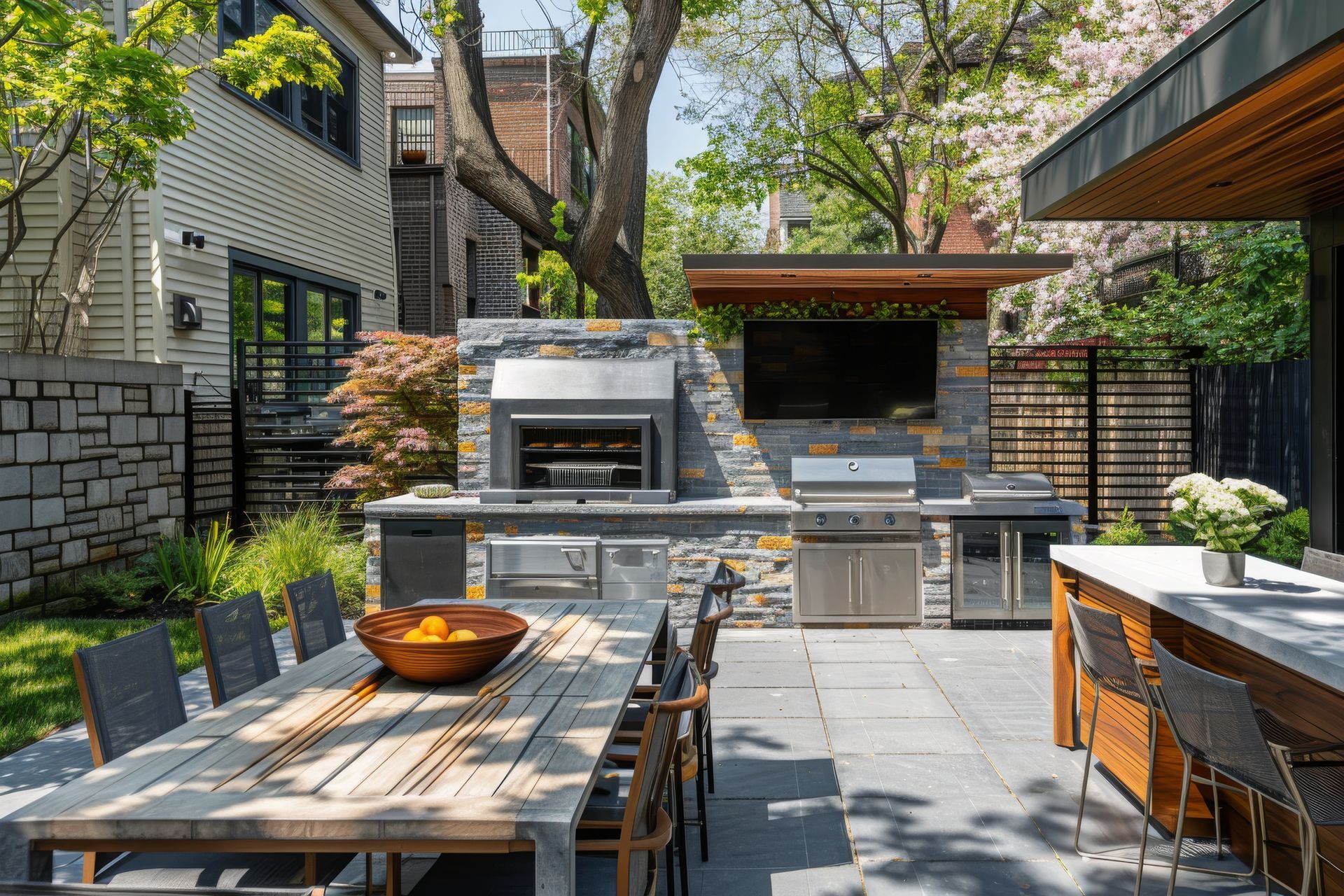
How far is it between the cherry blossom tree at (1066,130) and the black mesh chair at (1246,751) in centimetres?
711

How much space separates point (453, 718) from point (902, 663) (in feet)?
12.4

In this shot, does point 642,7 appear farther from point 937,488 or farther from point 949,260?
point 937,488

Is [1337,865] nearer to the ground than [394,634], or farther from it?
nearer to the ground

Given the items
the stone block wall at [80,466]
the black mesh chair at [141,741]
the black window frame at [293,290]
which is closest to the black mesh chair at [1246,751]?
the black mesh chair at [141,741]

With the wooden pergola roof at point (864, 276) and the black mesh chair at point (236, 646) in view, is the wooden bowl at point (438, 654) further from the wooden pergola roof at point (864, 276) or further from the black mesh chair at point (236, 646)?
the wooden pergola roof at point (864, 276)

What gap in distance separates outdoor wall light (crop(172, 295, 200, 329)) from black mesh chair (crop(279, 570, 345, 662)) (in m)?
5.71

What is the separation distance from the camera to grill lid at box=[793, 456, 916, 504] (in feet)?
20.8

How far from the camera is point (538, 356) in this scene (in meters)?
6.74

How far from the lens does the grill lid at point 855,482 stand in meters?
6.34

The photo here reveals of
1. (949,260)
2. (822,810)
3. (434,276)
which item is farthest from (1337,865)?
(434,276)

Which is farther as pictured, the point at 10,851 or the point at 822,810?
the point at 822,810

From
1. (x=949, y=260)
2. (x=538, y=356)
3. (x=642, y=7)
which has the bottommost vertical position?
(x=538, y=356)

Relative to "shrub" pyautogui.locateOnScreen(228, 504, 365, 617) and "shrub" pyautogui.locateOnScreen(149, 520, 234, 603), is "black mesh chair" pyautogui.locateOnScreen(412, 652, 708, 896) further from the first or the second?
"shrub" pyautogui.locateOnScreen(149, 520, 234, 603)

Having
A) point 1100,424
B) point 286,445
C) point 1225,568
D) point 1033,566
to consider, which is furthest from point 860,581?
point 286,445
